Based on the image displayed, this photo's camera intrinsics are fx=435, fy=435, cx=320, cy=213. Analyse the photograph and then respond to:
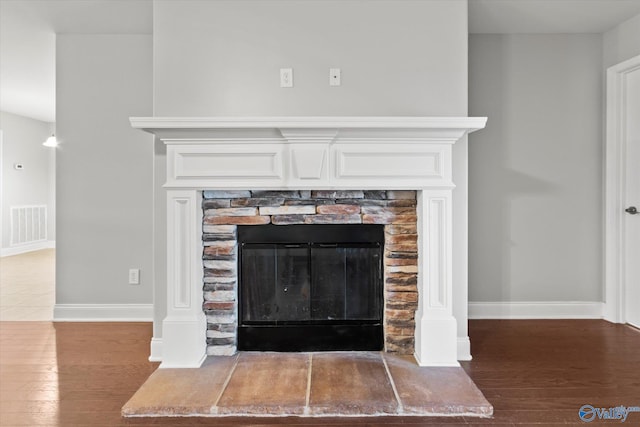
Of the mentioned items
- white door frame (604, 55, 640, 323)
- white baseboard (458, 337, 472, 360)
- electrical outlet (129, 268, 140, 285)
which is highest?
white door frame (604, 55, 640, 323)

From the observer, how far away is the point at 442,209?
250cm

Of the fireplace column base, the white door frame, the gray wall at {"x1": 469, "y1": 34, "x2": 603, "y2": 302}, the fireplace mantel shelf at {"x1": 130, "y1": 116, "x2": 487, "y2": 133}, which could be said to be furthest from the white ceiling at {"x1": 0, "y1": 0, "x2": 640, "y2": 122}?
the fireplace column base

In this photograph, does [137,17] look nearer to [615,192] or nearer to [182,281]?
[182,281]

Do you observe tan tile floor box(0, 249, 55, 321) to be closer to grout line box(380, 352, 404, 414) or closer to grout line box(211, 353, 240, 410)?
grout line box(211, 353, 240, 410)

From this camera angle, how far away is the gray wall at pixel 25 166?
6953 mm

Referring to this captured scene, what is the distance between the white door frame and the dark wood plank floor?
236 millimetres

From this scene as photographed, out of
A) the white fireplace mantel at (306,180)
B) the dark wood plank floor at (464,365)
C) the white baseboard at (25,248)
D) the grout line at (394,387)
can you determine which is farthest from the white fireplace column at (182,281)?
the white baseboard at (25,248)

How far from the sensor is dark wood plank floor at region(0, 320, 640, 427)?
A: 1951 millimetres

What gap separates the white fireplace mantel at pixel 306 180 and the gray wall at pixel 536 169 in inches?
43.4

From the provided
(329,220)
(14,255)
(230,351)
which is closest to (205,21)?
(329,220)

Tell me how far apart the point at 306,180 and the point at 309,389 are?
110 cm

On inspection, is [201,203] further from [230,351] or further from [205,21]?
[205,21]

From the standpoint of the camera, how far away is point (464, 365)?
2533mm

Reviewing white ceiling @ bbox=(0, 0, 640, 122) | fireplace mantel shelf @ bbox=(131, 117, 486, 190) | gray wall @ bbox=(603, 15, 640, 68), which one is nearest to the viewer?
fireplace mantel shelf @ bbox=(131, 117, 486, 190)
